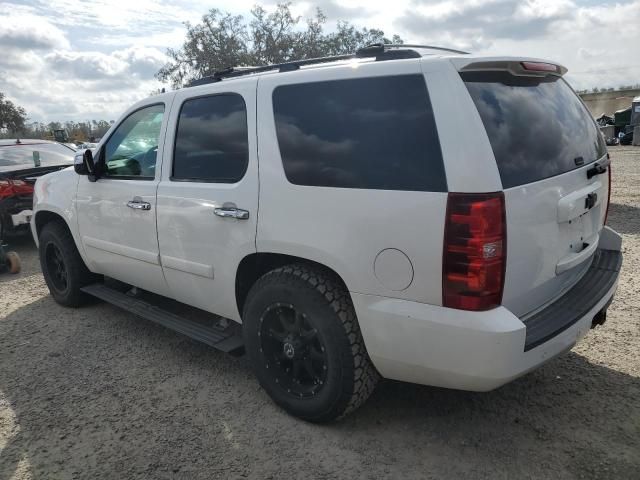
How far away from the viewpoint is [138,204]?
3.69m

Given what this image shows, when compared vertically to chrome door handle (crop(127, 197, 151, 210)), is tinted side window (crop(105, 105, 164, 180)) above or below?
above

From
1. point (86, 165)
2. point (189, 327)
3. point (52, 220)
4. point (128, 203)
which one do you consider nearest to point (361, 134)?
point (189, 327)

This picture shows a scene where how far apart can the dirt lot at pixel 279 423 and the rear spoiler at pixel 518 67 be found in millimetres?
1857

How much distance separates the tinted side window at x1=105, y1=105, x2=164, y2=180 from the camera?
3.75 meters

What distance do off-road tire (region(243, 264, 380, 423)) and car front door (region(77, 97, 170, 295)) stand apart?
1.24 metres

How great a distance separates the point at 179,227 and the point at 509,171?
6.92 feet

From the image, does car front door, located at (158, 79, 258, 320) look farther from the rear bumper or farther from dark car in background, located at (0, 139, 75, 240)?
dark car in background, located at (0, 139, 75, 240)

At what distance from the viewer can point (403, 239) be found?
7.50 feet

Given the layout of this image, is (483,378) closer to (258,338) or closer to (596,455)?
(596,455)

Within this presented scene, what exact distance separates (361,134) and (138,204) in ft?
6.40

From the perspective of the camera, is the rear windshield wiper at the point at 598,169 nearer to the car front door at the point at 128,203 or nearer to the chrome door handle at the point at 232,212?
the chrome door handle at the point at 232,212

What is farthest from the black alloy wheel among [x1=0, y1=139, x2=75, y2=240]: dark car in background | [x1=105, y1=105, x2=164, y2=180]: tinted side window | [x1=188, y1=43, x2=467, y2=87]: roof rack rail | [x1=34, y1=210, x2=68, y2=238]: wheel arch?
[x1=0, y1=139, x2=75, y2=240]: dark car in background

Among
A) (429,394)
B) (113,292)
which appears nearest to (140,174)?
(113,292)

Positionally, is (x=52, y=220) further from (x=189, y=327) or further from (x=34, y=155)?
(x=34, y=155)
